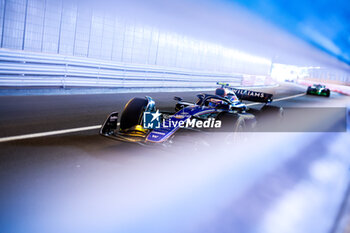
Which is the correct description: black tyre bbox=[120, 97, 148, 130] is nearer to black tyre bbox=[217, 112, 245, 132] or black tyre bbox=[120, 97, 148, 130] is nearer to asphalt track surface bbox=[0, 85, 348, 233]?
asphalt track surface bbox=[0, 85, 348, 233]

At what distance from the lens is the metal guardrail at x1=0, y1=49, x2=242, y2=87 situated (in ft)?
29.5

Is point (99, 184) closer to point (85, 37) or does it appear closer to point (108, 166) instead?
point (108, 166)

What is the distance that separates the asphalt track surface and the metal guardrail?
13.0 ft

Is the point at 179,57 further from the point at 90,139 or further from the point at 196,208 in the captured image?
the point at 196,208

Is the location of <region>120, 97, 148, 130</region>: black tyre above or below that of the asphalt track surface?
above

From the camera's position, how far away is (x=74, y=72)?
35.3 feet

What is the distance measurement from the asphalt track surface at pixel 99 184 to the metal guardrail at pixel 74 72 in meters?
3.96

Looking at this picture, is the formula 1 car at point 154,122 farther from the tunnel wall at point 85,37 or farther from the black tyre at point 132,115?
A: the tunnel wall at point 85,37

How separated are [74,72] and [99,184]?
26.9 ft

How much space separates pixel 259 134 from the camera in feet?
22.9

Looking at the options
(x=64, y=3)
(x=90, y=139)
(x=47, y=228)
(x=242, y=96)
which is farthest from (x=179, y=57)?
(x=47, y=228)

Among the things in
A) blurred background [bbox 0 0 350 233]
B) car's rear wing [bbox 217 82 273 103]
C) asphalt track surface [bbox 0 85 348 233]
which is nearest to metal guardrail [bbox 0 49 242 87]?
blurred background [bbox 0 0 350 233]

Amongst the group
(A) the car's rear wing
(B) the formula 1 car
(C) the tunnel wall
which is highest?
(C) the tunnel wall

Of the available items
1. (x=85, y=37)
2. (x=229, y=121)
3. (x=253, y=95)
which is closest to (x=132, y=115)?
(x=229, y=121)
